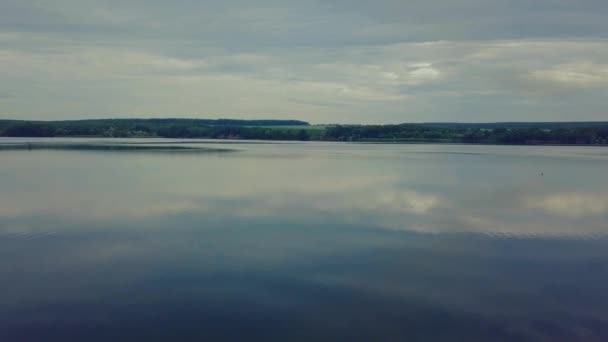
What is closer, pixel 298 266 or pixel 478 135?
pixel 298 266

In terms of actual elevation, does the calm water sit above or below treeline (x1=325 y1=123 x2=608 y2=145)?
below

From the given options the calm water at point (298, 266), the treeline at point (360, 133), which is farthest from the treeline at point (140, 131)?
the calm water at point (298, 266)

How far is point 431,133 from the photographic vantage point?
339ft

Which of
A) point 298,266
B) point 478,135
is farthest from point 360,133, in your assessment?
point 298,266

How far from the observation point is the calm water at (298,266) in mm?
7141

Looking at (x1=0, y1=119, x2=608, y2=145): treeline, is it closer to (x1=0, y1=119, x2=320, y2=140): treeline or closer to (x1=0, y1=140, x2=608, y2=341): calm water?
(x1=0, y1=119, x2=320, y2=140): treeline

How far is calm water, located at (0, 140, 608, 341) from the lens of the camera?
714 cm

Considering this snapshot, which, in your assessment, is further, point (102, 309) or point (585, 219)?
point (585, 219)

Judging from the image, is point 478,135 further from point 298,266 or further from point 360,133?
point 298,266

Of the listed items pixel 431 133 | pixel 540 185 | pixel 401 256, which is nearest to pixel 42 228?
pixel 401 256

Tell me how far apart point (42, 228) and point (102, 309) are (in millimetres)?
6771

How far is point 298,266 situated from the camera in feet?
32.4

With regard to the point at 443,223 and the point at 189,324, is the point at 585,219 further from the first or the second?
the point at 189,324

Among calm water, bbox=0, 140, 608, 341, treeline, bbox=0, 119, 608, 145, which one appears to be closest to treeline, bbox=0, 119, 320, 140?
treeline, bbox=0, 119, 608, 145
